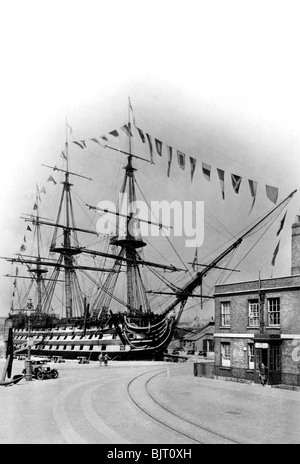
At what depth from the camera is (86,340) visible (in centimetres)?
5272

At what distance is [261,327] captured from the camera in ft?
83.4

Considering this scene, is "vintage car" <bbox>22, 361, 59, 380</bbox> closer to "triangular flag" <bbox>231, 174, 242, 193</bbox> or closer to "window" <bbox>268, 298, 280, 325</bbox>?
"window" <bbox>268, 298, 280, 325</bbox>

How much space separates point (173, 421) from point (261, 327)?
485 inches

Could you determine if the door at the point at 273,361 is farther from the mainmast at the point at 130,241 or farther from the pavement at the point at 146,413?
the mainmast at the point at 130,241

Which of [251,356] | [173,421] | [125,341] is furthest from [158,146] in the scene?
[125,341]

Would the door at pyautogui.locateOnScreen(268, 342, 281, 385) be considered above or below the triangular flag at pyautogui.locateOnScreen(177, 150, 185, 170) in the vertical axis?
below

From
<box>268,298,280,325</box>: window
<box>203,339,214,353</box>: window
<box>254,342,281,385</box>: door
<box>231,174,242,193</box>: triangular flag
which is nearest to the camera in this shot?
<box>231,174,242,193</box>: triangular flag

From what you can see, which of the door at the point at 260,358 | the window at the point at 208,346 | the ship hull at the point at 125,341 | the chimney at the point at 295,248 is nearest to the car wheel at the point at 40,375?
the door at the point at 260,358

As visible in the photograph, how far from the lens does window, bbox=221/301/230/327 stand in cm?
2876

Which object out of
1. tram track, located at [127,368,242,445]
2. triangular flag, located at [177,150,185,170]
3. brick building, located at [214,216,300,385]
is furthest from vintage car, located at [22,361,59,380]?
triangular flag, located at [177,150,185,170]

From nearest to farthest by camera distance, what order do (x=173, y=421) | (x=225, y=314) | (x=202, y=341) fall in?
(x=173, y=421)
(x=225, y=314)
(x=202, y=341)

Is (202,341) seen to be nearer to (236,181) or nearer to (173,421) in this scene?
(236,181)

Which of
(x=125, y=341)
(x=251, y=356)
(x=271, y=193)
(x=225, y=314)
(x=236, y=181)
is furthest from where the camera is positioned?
(x=125, y=341)
